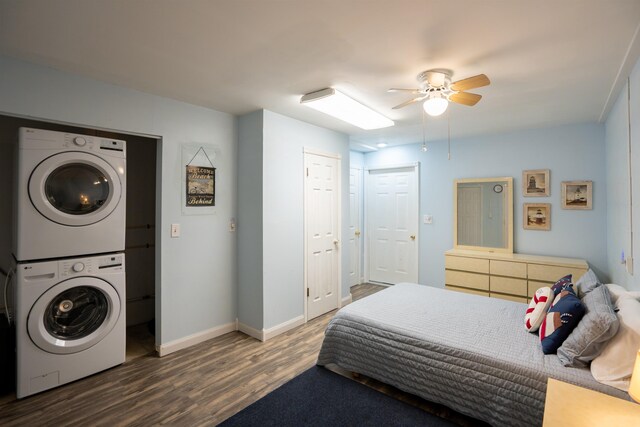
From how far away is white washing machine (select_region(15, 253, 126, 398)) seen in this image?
88.4 inches

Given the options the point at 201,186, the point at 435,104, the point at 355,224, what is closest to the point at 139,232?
the point at 201,186

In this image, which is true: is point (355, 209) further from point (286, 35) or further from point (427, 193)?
point (286, 35)

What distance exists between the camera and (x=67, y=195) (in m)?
2.47

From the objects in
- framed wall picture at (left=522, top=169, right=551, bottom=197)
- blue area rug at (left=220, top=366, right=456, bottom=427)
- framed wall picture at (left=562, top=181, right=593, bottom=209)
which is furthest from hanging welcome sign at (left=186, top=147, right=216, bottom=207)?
framed wall picture at (left=562, top=181, right=593, bottom=209)

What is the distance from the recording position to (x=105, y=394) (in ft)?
7.74

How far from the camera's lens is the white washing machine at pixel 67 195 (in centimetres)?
224

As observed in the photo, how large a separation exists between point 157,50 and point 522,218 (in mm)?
4449

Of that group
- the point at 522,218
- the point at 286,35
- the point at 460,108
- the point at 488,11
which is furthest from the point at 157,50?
the point at 522,218

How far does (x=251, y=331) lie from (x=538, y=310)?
2666mm

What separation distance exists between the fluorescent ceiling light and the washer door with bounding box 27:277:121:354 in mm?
2371

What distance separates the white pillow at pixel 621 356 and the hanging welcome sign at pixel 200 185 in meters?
3.27

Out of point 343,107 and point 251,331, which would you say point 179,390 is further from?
point 343,107

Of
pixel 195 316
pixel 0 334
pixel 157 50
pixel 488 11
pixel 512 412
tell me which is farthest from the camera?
pixel 195 316

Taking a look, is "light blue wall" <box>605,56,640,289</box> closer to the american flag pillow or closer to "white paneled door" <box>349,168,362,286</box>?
the american flag pillow
